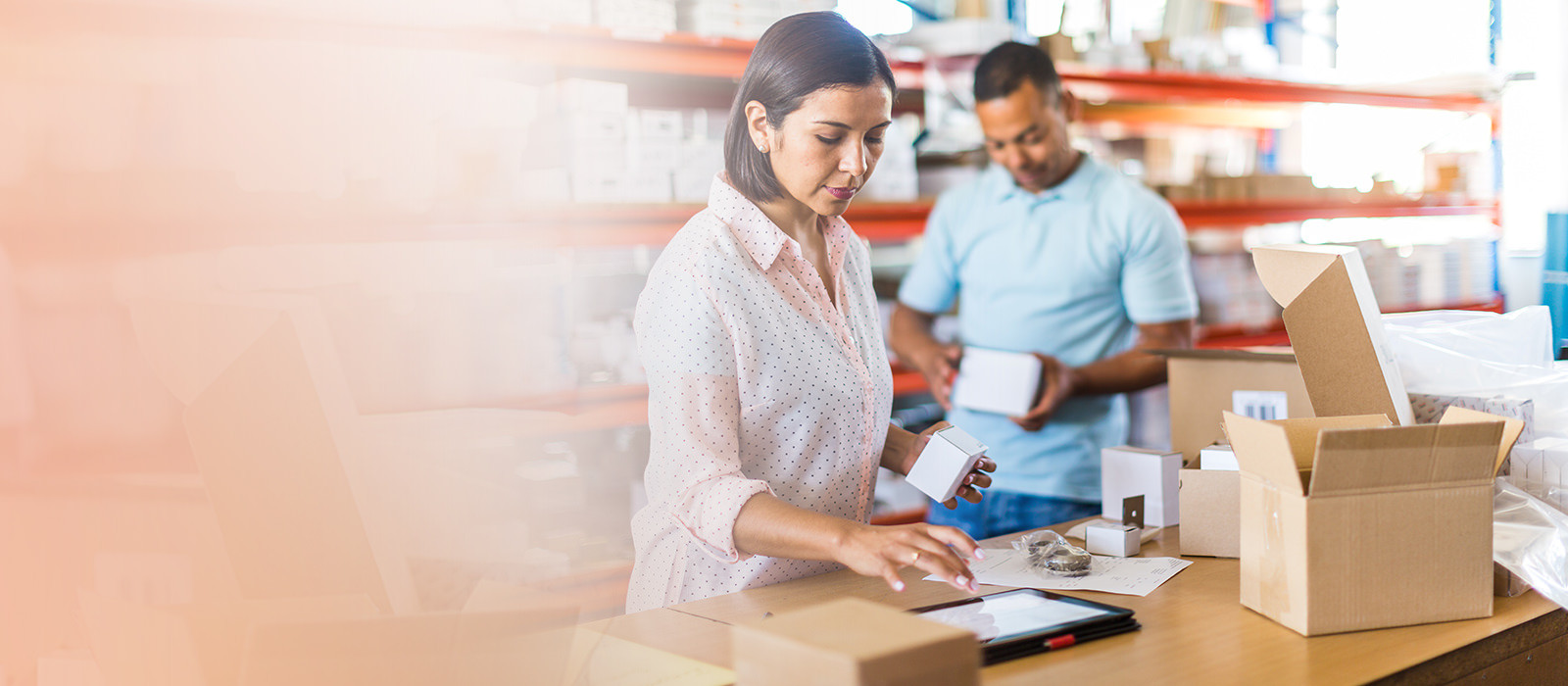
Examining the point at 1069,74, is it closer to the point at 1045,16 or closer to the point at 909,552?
the point at 1045,16

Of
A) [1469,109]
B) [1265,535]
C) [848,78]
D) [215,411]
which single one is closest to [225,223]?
[215,411]

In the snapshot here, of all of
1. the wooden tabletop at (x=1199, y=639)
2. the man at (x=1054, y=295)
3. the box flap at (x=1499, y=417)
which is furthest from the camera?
the man at (x=1054, y=295)

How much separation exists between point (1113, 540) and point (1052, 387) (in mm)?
848

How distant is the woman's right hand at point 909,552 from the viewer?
1.18 meters

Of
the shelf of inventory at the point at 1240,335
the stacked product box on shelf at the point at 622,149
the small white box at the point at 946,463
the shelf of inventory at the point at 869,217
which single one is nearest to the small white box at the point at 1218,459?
the small white box at the point at 946,463

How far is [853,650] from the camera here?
782mm

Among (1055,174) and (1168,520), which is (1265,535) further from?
(1055,174)

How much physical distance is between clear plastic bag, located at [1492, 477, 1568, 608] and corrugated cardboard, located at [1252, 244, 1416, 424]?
173 millimetres

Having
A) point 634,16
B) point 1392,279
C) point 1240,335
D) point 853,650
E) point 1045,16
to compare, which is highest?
point 1045,16

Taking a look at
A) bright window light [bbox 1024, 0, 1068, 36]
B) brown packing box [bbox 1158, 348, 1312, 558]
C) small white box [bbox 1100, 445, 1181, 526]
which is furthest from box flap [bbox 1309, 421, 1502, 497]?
bright window light [bbox 1024, 0, 1068, 36]

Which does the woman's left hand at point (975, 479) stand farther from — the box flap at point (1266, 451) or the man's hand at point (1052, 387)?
the man's hand at point (1052, 387)

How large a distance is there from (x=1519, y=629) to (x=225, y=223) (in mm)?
1396

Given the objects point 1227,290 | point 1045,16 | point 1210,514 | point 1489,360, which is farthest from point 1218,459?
point 1227,290

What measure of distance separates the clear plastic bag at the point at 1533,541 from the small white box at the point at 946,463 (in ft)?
2.02
